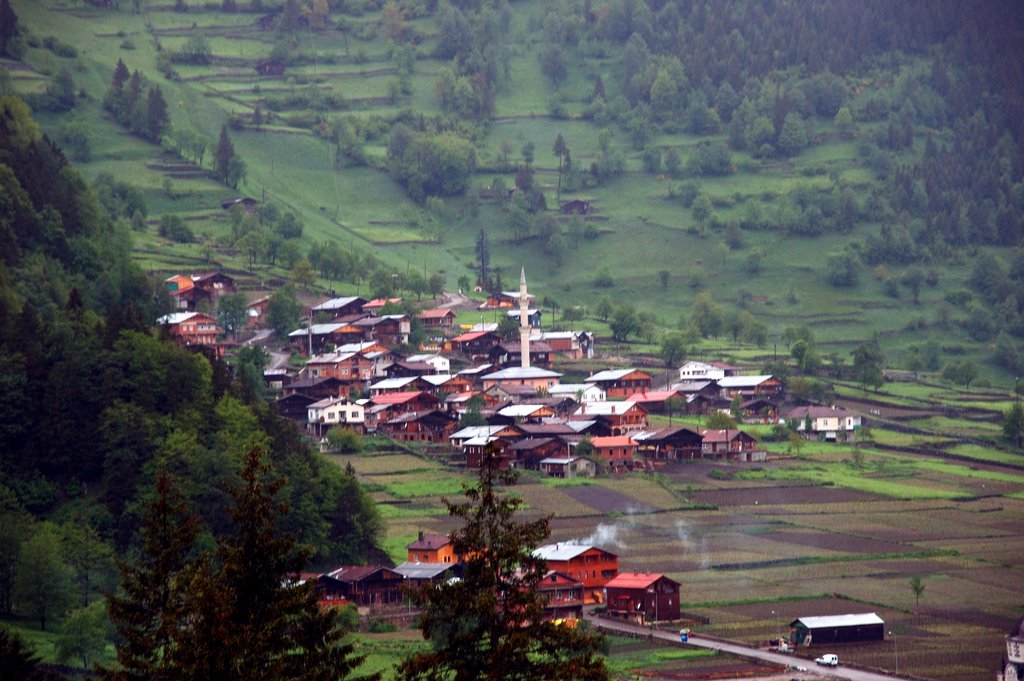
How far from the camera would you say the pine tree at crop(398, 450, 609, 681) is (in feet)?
64.5

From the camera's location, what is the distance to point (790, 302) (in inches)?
5625

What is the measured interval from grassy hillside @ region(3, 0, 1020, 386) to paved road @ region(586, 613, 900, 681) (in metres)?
62.0

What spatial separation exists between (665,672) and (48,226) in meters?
53.6

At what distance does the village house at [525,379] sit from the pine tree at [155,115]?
60.5 metres

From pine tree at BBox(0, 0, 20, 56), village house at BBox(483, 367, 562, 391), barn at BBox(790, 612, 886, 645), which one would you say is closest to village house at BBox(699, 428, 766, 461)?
village house at BBox(483, 367, 562, 391)

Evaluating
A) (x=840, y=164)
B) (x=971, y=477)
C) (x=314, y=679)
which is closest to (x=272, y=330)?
(x=971, y=477)

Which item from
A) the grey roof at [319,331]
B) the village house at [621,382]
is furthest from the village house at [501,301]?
the village house at [621,382]

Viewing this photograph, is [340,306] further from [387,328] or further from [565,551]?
[565,551]

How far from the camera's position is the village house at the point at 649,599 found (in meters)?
59.6

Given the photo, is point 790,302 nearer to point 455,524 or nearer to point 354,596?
point 455,524

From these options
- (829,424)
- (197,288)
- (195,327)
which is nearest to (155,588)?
(829,424)

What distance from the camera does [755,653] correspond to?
5331 centimetres

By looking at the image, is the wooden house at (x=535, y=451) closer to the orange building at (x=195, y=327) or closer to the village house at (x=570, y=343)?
the orange building at (x=195, y=327)

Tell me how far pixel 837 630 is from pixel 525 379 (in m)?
50.8
